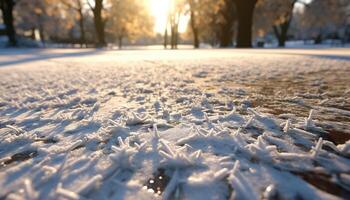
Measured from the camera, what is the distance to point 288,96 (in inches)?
95.7

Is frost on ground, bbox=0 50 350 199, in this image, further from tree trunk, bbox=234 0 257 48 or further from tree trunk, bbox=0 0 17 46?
tree trunk, bbox=0 0 17 46

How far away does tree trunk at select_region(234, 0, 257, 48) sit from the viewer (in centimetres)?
1472

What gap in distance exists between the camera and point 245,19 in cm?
1509

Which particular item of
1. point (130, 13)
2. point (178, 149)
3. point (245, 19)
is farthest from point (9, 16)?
point (178, 149)

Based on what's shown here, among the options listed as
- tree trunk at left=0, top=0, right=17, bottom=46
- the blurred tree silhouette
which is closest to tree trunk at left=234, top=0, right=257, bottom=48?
the blurred tree silhouette

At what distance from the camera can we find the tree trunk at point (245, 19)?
14723 mm

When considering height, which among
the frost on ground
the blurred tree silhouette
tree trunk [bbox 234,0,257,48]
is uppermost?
the blurred tree silhouette

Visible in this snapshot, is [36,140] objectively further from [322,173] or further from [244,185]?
[322,173]

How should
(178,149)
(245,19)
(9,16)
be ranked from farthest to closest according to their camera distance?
(9,16), (245,19), (178,149)

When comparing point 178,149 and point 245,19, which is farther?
point 245,19

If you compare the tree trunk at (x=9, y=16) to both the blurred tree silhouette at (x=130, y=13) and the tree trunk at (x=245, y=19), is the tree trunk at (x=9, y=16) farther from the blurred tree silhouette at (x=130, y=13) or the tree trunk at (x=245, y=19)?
the tree trunk at (x=245, y=19)

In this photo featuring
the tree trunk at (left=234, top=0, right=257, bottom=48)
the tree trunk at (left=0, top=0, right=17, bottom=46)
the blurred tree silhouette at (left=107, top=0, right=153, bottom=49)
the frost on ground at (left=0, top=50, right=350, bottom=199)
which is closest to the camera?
the frost on ground at (left=0, top=50, right=350, bottom=199)

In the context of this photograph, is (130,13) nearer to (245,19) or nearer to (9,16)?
(9,16)

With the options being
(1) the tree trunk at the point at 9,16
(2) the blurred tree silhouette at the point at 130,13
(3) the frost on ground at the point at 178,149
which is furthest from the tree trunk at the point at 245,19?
(1) the tree trunk at the point at 9,16
